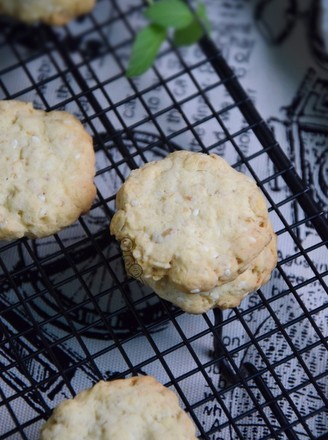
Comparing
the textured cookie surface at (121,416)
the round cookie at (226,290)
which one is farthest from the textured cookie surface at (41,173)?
the textured cookie surface at (121,416)

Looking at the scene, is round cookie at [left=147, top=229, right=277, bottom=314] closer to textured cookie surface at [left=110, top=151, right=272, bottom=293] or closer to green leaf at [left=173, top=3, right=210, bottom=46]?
textured cookie surface at [left=110, top=151, right=272, bottom=293]

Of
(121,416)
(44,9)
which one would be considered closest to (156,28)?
(44,9)

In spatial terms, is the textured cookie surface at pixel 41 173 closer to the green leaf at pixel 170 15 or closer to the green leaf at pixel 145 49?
the green leaf at pixel 145 49

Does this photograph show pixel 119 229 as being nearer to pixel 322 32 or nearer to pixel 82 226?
pixel 82 226

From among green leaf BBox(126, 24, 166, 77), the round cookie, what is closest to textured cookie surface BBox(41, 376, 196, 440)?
the round cookie

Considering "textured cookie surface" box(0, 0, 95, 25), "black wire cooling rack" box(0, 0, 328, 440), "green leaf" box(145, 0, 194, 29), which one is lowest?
"black wire cooling rack" box(0, 0, 328, 440)
